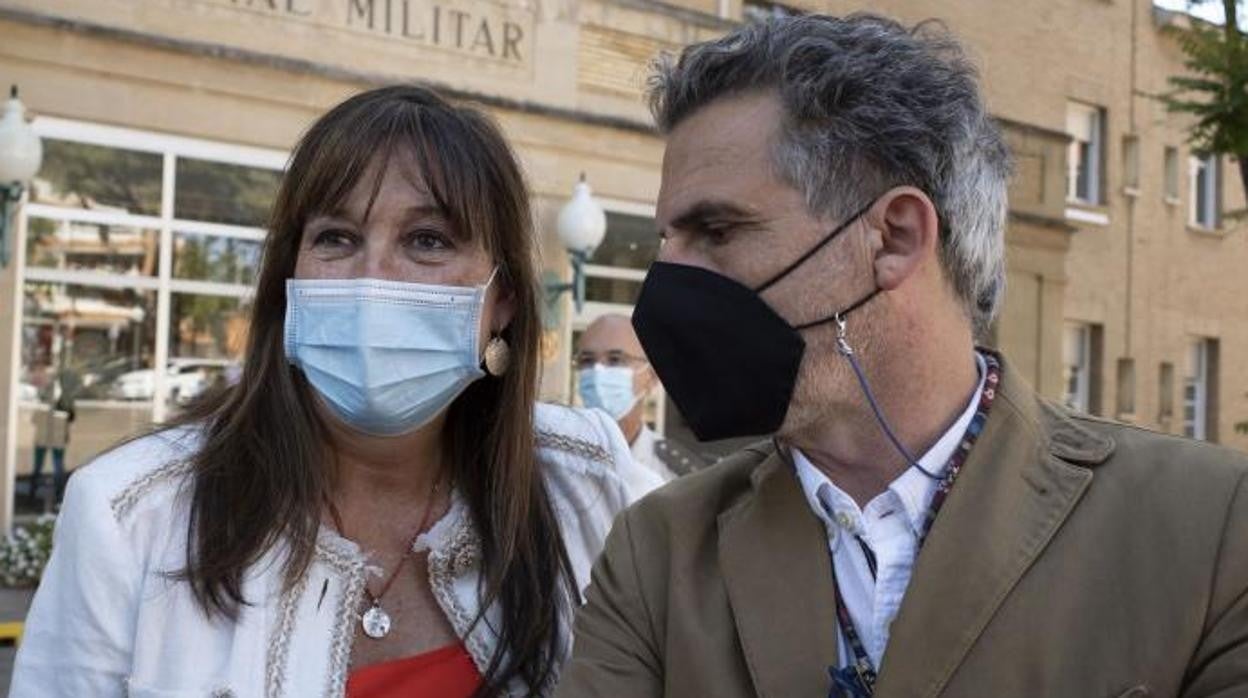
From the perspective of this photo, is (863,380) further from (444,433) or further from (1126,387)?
(1126,387)

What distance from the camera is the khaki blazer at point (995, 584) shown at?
1.64 meters

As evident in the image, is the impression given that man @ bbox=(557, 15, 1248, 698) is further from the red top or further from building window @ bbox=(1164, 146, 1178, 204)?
building window @ bbox=(1164, 146, 1178, 204)

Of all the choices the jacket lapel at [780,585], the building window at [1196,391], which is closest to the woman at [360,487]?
the jacket lapel at [780,585]

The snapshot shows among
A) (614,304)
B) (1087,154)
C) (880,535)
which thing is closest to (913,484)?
(880,535)

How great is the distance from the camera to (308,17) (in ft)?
36.2

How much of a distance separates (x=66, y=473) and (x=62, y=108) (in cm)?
260

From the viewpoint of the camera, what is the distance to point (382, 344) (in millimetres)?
2535

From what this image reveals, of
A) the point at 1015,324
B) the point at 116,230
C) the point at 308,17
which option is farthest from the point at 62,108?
the point at 1015,324

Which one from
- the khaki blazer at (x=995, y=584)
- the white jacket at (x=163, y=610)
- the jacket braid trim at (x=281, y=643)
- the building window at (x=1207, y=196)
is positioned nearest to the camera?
the khaki blazer at (x=995, y=584)

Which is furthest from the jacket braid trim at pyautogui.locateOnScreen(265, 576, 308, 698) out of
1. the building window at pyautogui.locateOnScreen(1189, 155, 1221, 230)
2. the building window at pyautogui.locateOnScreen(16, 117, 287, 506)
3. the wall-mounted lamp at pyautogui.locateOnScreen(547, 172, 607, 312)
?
the building window at pyautogui.locateOnScreen(1189, 155, 1221, 230)

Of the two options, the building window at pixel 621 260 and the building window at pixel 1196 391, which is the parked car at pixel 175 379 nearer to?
the building window at pixel 621 260

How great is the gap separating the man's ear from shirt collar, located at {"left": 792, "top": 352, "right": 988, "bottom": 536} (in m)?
0.20

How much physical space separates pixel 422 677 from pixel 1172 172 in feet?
73.4

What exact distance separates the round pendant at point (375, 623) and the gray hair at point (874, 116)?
3.52 ft
